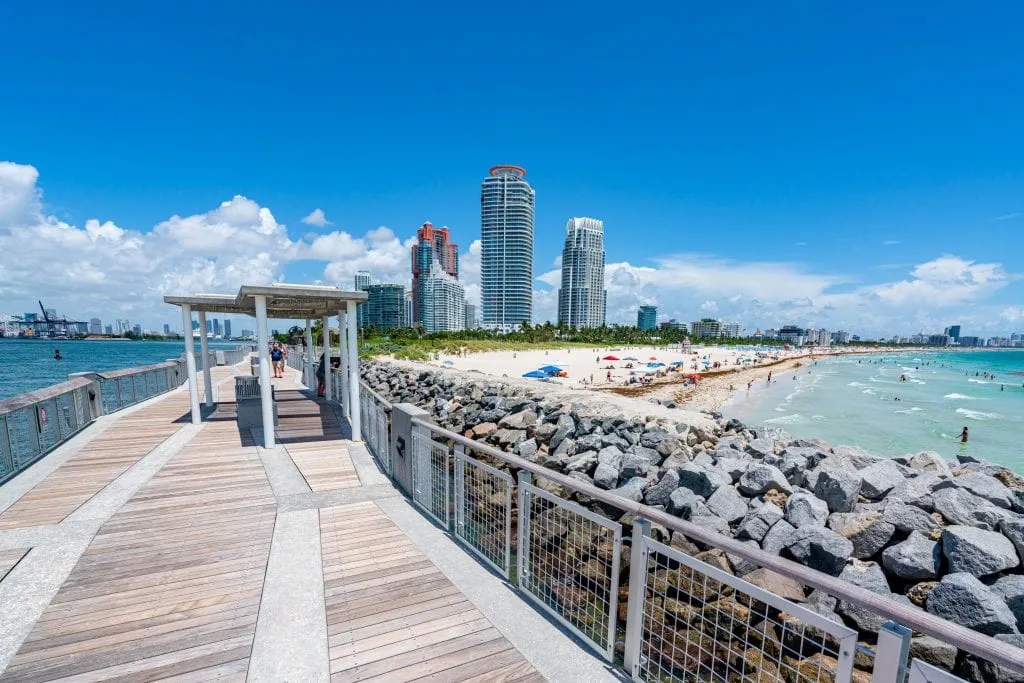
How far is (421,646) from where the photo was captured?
10.7 ft

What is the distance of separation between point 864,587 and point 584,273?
5529 inches

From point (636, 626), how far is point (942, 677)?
168cm

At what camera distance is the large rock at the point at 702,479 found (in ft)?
22.2

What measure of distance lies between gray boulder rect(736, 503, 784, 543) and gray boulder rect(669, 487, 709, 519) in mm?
484

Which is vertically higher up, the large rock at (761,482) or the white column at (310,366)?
the white column at (310,366)

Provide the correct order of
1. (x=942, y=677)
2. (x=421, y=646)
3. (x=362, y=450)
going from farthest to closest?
(x=362, y=450) → (x=421, y=646) → (x=942, y=677)

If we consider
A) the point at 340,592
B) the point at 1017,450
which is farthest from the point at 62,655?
the point at 1017,450

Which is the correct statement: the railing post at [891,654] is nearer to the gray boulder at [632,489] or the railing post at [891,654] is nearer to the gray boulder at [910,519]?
the gray boulder at [910,519]

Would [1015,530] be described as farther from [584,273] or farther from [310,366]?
[584,273]

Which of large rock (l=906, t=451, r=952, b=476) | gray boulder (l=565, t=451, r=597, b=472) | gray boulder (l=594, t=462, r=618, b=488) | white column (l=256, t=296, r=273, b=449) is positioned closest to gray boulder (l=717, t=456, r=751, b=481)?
gray boulder (l=594, t=462, r=618, b=488)

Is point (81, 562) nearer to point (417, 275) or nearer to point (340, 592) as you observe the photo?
point (340, 592)

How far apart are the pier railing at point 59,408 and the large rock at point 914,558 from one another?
1107 centimetres

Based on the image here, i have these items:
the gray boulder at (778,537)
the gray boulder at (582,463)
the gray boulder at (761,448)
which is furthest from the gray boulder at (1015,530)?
the gray boulder at (582,463)

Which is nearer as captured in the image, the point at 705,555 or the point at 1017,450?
the point at 705,555
